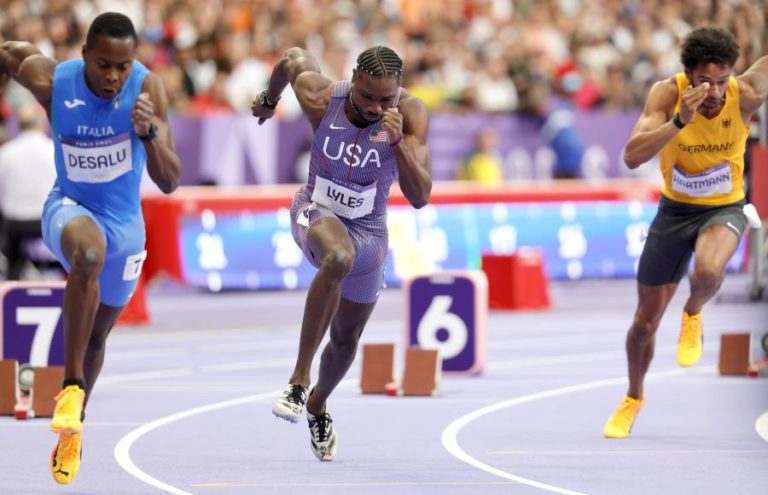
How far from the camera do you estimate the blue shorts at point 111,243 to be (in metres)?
8.83

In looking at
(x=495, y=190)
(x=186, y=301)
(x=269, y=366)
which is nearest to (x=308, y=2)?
(x=495, y=190)

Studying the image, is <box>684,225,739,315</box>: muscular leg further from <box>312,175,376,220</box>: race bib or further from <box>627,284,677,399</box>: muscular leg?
<box>312,175,376,220</box>: race bib

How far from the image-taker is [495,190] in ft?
73.8

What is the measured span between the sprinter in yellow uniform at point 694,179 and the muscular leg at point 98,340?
317cm

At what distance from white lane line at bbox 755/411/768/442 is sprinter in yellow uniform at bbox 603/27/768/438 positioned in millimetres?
656

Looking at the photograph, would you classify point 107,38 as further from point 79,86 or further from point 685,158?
point 685,158

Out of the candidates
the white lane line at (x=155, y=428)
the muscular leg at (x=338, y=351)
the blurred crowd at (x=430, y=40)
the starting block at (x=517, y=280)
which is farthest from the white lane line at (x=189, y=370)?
the blurred crowd at (x=430, y=40)

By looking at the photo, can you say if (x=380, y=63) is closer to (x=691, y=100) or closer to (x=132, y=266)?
(x=132, y=266)

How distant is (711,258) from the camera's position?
33.1ft

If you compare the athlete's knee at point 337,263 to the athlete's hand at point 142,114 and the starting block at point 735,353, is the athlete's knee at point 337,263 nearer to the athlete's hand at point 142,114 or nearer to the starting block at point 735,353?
the athlete's hand at point 142,114

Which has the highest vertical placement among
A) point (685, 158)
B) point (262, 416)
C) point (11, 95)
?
point (11, 95)

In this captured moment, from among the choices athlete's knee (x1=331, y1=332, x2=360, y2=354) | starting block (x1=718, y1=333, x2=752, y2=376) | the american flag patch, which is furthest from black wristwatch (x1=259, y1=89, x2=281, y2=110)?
starting block (x1=718, y1=333, x2=752, y2=376)

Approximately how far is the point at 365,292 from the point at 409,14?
18083mm

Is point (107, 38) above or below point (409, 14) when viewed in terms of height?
below
